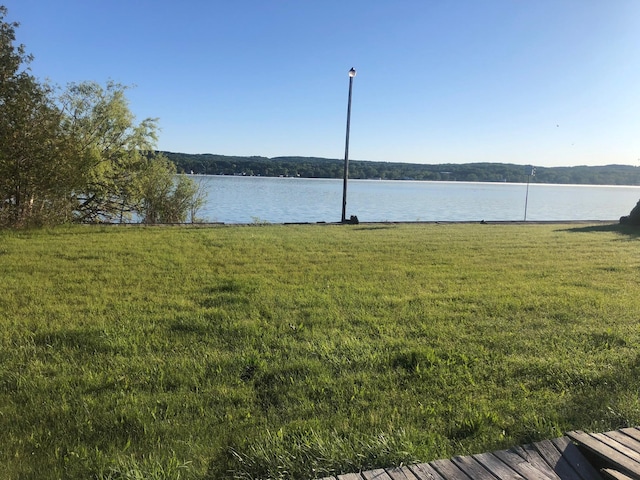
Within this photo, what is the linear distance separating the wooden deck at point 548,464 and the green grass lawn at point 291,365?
173mm

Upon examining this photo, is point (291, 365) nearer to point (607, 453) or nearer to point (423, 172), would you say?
point (607, 453)

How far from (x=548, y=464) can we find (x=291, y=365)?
2.11 metres

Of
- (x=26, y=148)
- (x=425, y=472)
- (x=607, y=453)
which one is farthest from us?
(x=26, y=148)

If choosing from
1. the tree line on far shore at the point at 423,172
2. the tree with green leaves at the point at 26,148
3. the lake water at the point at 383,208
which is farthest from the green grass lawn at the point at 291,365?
the tree line on far shore at the point at 423,172

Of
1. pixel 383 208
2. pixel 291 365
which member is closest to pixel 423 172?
pixel 383 208

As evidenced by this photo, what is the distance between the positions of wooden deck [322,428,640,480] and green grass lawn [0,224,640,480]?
173mm

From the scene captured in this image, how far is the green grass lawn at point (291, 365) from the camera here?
284 cm

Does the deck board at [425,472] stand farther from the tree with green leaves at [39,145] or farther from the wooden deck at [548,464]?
the tree with green leaves at [39,145]

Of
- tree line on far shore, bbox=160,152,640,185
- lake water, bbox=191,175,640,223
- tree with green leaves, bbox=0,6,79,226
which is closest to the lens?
tree with green leaves, bbox=0,6,79,226

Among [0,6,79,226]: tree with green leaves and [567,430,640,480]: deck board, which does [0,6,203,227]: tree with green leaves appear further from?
[567,430,640,480]: deck board

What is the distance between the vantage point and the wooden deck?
2.52 m

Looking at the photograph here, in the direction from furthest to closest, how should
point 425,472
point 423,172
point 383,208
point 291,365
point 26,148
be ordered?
point 423,172, point 383,208, point 26,148, point 291,365, point 425,472

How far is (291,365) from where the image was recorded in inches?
159

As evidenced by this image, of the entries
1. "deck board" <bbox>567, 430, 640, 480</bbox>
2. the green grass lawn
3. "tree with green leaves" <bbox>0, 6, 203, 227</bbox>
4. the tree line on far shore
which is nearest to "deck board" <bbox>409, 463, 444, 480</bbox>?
the green grass lawn
